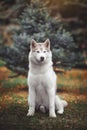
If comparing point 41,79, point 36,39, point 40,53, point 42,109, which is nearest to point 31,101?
point 42,109

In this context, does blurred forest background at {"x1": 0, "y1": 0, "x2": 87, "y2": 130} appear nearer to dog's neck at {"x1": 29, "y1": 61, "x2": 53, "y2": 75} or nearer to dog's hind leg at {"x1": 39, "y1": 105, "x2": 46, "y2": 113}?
dog's hind leg at {"x1": 39, "y1": 105, "x2": 46, "y2": 113}

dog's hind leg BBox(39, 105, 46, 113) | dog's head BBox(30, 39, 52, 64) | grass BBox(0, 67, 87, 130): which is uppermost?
dog's head BBox(30, 39, 52, 64)

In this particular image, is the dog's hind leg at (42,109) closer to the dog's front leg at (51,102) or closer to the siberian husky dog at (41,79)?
the siberian husky dog at (41,79)

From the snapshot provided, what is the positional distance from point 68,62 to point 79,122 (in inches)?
133

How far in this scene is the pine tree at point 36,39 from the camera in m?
10.7

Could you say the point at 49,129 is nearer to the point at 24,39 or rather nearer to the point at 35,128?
the point at 35,128

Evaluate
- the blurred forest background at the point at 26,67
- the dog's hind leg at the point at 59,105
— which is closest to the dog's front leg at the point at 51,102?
the blurred forest background at the point at 26,67

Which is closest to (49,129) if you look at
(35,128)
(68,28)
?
(35,128)

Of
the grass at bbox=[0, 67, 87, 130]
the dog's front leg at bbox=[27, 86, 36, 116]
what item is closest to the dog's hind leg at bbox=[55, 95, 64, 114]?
the grass at bbox=[0, 67, 87, 130]

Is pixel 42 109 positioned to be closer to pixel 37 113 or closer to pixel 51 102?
pixel 37 113

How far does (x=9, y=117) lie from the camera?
27.3 feet

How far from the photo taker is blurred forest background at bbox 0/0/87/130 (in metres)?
8.07

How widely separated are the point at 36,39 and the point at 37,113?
2.66 meters

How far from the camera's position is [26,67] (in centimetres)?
1120
